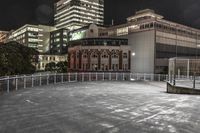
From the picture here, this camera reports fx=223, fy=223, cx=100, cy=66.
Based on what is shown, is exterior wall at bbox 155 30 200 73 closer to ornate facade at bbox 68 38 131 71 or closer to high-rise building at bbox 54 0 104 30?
ornate facade at bbox 68 38 131 71

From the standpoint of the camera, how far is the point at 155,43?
65.2 metres

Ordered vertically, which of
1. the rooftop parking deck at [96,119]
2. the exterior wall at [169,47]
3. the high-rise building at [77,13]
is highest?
the high-rise building at [77,13]

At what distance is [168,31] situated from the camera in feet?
229

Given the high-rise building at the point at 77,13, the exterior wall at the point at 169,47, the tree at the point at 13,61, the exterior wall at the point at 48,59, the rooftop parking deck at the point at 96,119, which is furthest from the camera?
the high-rise building at the point at 77,13

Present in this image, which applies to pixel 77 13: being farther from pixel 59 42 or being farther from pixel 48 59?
pixel 48 59

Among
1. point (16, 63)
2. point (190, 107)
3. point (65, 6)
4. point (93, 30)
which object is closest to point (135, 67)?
point (93, 30)

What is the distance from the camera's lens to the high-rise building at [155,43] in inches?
2596

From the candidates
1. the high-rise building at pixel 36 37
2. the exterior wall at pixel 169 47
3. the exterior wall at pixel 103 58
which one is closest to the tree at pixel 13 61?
the exterior wall at pixel 103 58

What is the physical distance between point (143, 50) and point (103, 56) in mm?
12818

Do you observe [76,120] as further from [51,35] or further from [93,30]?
[51,35]

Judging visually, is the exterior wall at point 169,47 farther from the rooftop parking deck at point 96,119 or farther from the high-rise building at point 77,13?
the high-rise building at point 77,13

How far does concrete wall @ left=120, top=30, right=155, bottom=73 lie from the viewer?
217 feet

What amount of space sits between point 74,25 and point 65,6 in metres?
24.7

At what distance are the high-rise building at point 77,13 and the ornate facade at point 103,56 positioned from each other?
9756cm
